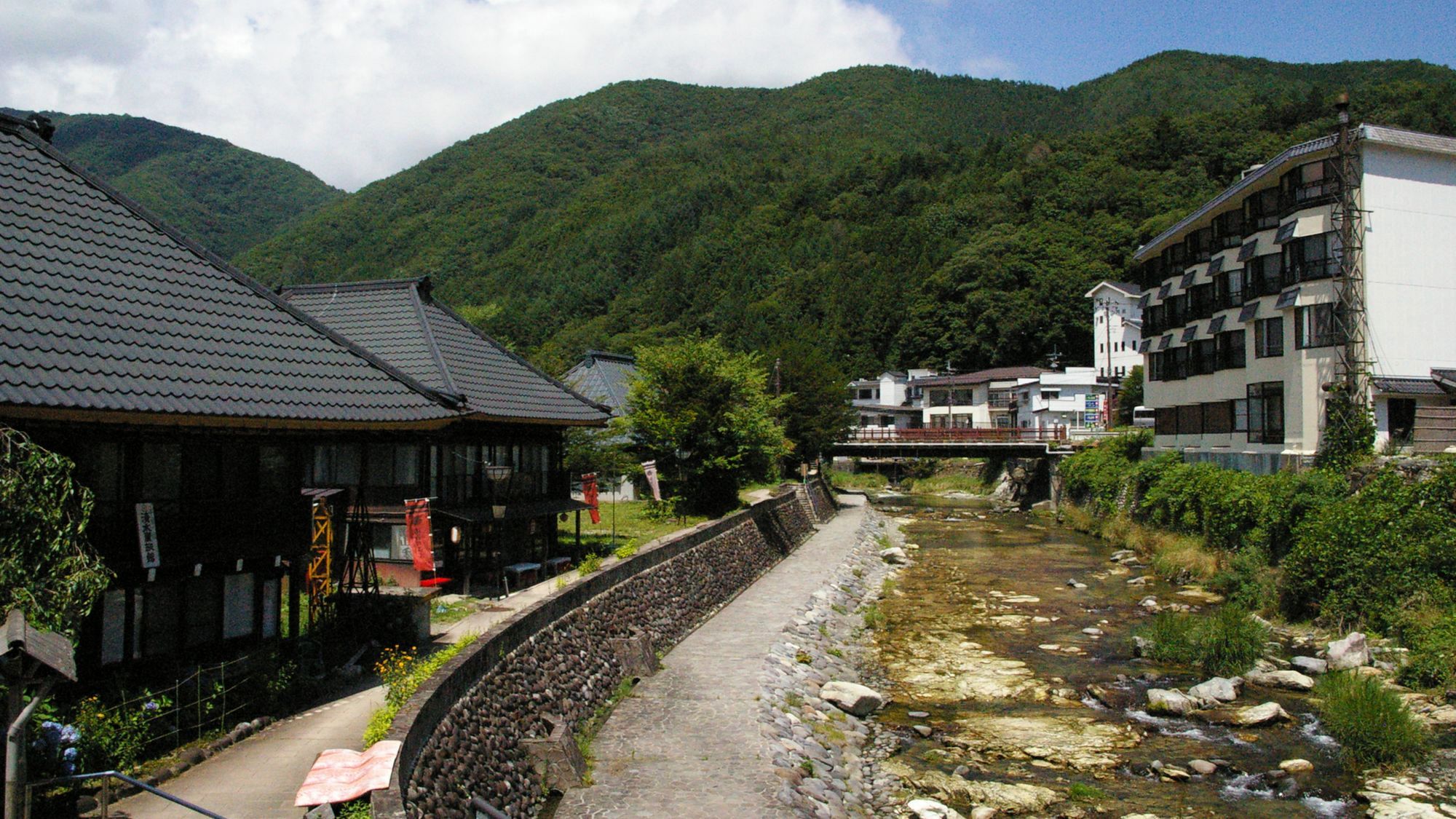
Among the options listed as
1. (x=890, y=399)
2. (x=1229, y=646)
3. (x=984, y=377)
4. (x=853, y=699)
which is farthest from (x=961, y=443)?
(x=853, y=699)

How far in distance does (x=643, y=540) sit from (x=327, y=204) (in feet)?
380

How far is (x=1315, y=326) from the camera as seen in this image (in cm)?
3008

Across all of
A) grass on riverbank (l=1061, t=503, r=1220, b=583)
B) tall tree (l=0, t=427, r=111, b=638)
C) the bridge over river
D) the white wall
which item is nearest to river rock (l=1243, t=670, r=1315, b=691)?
grass on riverbank (l=1061, t=503, r=1220, b=583)

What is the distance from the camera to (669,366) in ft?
111

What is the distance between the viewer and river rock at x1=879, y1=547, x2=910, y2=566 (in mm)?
36250

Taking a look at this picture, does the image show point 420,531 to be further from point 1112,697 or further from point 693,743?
point 1112,697

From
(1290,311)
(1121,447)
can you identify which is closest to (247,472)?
(1290,311)

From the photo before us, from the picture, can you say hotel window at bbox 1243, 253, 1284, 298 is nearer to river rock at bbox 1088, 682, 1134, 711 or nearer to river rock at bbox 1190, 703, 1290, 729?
river rock at bbox 1088, 682, 1134, 711

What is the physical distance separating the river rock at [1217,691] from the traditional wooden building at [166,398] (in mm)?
15250

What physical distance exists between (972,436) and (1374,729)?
4582 centimetres

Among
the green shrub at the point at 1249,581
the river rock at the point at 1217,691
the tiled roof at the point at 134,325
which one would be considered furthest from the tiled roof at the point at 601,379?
the river rock at the point at 1217,691

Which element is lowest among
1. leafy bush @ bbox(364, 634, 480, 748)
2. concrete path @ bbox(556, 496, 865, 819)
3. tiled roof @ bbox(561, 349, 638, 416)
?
concrete path @ bbox(556, 496, 865, 819)

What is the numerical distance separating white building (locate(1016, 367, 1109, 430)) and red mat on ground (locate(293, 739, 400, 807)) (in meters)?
67.9

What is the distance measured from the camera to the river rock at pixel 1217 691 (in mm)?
17688
